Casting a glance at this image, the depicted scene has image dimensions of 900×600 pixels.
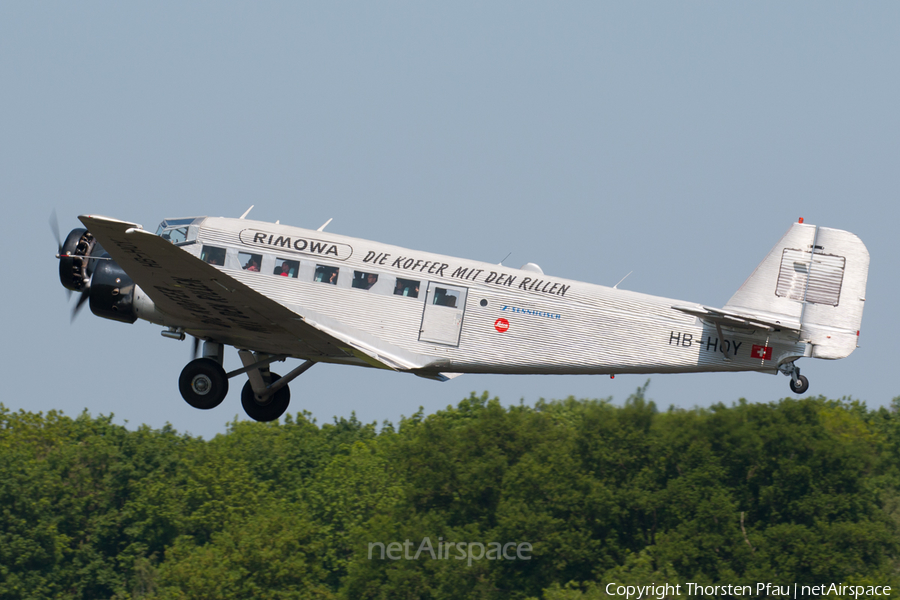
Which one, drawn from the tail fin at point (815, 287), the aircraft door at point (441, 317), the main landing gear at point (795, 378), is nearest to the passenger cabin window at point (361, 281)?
the aircraft door at point (441, 317)

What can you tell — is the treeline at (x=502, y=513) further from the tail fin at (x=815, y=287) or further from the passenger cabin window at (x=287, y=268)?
the passenger cabin window at (x=287, y=268)

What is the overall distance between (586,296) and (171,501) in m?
45.1

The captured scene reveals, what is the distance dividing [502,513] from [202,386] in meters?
29.8

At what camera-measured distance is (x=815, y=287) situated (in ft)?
60.8

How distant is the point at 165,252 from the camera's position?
52.0 feet

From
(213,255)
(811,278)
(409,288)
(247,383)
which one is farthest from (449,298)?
(811,278)

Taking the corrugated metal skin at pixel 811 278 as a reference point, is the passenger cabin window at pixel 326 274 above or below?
below

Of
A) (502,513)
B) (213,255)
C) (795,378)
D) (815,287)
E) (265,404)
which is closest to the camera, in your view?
(795,378)

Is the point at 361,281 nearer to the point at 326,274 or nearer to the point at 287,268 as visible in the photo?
the point at 326,274

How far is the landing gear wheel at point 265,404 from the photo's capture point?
19422 millimetres

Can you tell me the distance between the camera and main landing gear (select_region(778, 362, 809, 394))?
57.5ft

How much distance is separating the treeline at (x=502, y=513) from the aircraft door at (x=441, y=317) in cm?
2463

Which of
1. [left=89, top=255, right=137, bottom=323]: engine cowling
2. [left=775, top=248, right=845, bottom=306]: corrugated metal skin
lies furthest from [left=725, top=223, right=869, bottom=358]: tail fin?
[left=89, top=255, right=137, bottom=323]: engine cowling

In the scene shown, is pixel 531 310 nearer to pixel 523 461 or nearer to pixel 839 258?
pixel 839 258
